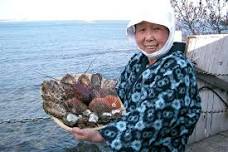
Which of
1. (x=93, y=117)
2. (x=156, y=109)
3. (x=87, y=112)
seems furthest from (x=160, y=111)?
(x=87, y=112)

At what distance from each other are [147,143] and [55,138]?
12.6 metres

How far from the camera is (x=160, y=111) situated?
8.50ft

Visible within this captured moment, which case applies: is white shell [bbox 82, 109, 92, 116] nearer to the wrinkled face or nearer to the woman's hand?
the woman's hand

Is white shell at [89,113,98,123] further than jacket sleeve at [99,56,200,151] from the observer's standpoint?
Yes

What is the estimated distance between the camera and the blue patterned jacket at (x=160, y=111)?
8.53 ft

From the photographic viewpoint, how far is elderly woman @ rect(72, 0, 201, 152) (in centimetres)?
260

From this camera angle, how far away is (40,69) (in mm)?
37750

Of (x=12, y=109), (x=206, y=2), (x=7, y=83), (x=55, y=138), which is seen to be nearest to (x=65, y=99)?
(x=206, y=2)

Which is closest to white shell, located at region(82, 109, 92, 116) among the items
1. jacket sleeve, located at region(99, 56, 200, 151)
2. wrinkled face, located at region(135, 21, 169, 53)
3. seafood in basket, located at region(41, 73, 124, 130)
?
seafood in basket, located at region(41, 73, 124, 130)

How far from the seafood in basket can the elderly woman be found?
27cm

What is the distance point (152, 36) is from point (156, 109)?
0.51 m

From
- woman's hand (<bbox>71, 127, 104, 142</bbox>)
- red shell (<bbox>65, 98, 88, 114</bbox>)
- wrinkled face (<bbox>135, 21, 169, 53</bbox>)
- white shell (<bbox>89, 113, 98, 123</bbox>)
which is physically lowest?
woman's hand (<bbox>71, 127, 104, 142</bbox>)

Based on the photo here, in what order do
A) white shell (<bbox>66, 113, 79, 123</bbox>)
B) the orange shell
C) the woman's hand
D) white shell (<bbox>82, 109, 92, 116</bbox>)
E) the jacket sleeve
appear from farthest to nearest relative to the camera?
the orange shell
white shell (<bbox>82, 109, 92, 116</bbox>)
white shell (<bbox>66, 113, 79, 123</bbox>)
the woman's hand
the jacket sleeve

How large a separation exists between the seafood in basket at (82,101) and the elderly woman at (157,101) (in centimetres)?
27
